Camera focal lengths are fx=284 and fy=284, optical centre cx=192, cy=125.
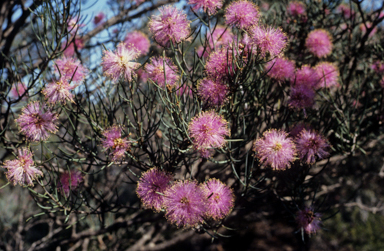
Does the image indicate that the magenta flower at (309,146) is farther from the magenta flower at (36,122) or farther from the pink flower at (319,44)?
the magenta flower at (36,122)

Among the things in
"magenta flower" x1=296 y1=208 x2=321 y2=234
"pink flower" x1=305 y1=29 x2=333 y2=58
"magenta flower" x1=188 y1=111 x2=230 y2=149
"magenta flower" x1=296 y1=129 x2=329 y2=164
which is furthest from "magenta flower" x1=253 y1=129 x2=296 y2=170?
"pink flower" x1=305 y1=29 x2=333 y2=58

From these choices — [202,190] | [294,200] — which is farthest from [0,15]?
[294,200]

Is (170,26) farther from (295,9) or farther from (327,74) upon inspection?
(295,9)

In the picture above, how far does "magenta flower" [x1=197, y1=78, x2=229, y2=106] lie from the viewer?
1255 millimetres

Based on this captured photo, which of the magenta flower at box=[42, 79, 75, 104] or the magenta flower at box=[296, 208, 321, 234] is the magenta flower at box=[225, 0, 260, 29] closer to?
the magenta flower at box=[42, 79, 75, 104]

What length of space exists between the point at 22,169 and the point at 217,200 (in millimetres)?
963

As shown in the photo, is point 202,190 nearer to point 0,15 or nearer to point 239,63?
point 239,63

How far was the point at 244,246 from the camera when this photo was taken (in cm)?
640

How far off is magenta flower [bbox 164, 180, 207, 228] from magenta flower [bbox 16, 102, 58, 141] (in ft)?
2.17

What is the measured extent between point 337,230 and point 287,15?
5772 millimetres

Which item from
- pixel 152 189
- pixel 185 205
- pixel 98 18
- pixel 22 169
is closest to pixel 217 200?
pixel 185 205

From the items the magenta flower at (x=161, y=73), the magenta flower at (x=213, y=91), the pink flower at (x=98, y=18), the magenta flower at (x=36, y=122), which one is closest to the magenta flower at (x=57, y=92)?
the magenta flower at (x=36, y=122)

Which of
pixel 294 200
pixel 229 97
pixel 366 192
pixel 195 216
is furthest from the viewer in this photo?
pixel 366 192

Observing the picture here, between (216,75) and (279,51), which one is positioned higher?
(279,51)
